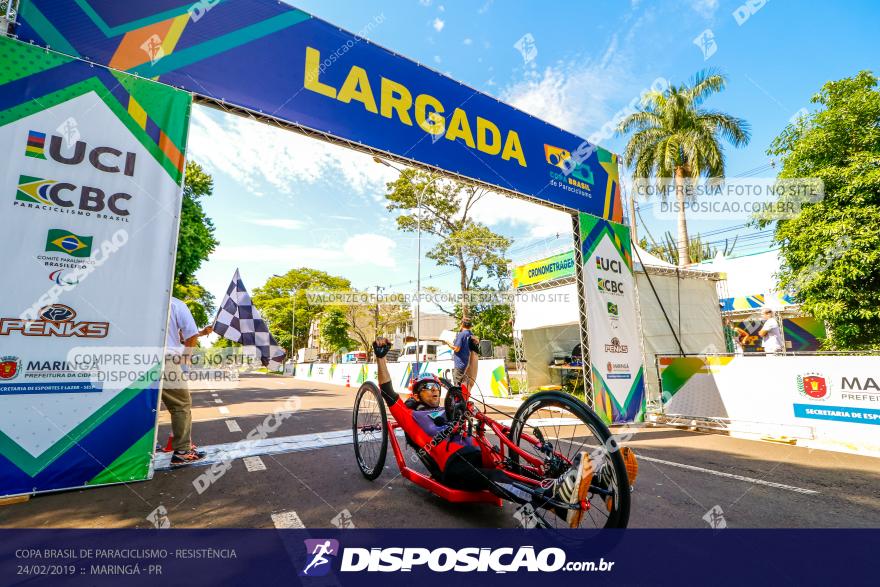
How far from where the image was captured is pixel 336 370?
23.7m

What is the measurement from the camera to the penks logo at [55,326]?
3.35 m

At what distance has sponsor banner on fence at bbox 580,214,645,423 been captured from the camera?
7.82 metres

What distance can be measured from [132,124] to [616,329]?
8326 mm

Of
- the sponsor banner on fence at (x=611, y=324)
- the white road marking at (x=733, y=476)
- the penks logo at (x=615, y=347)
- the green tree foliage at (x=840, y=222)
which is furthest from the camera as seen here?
the green tree foliage at (x=840, y=222)

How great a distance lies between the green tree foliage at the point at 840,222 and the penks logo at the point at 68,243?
13358mm

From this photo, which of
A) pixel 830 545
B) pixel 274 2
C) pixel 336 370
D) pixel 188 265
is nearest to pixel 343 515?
pixel 830 545

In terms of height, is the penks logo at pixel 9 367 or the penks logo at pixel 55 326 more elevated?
the penks logo at pixel 55 326

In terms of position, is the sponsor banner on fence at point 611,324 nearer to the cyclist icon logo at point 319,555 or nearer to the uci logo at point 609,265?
the uci logo at point 609,265

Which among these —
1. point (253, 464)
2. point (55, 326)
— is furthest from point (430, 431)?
point (55, 326)

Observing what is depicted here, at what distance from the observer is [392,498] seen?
3.25 m

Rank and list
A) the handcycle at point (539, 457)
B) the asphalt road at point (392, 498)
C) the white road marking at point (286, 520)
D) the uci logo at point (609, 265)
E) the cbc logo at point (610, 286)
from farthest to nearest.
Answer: the uci logo at point (609, 265) < the cbc logo at point (610, 286) < the asphalt road at point (392, 498) < the white road marking at point (286, 520) < the handcycle at point (539, 457)

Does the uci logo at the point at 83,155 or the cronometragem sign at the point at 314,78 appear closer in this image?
the uci logo at the point at 83,155

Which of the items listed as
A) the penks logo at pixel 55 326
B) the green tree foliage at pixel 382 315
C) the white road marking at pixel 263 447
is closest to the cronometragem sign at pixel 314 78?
the penks logo at pixel 55 326

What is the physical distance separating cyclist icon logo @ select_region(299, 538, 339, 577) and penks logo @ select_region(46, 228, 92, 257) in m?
3.37
